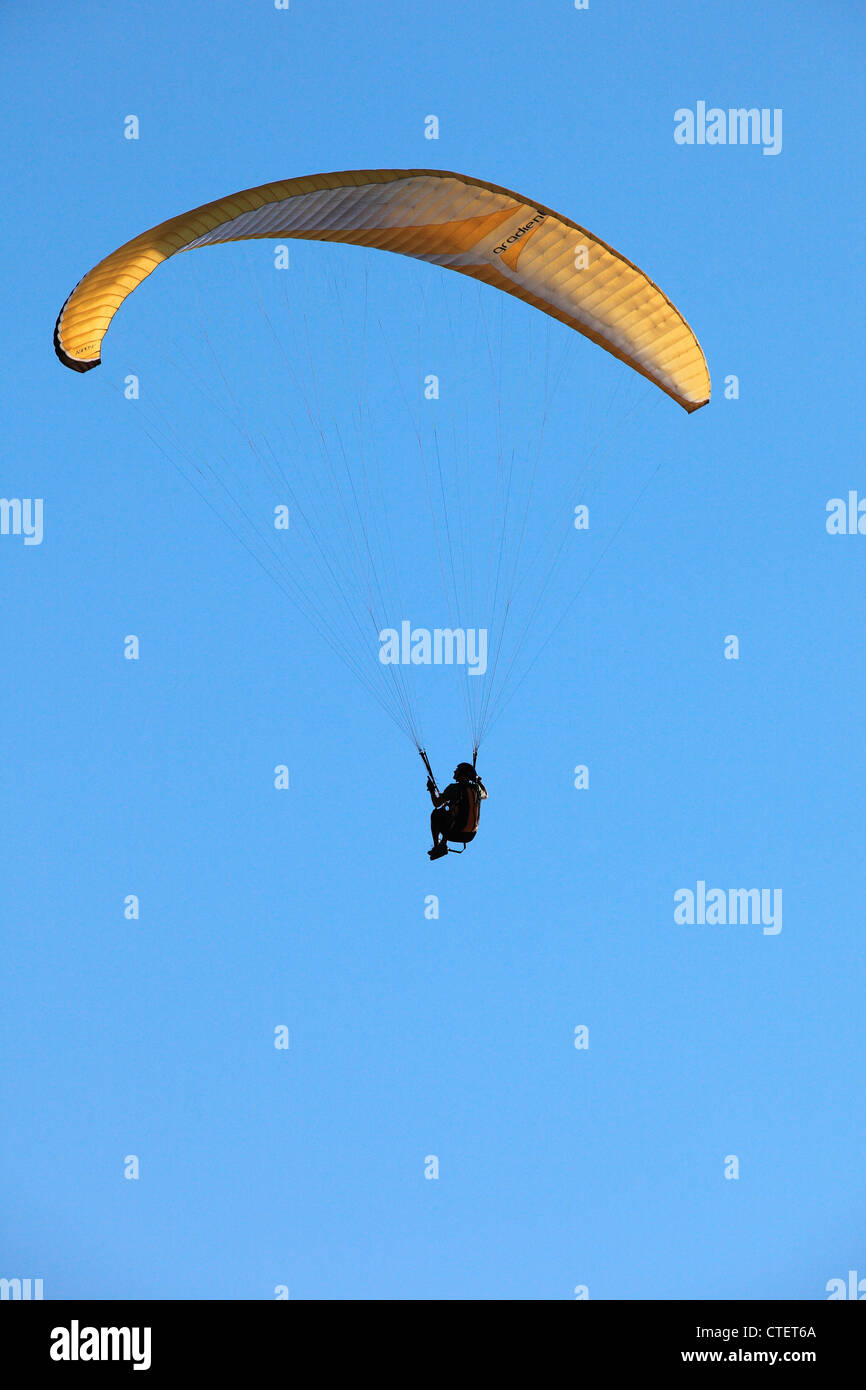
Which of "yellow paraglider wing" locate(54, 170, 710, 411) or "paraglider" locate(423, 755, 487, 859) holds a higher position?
"yellow paraglider wing" locate(54, 170, 710, 411)

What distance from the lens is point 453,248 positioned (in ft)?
50.3

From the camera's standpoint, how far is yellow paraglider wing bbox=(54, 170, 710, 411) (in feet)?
45.0

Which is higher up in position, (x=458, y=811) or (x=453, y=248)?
(x=453, y=248)

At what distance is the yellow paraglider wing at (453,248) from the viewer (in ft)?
45.0

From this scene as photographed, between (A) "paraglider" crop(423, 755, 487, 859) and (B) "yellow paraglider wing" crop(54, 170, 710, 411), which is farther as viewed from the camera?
(A) "paraglider" crop(423, 755, 487, 859)

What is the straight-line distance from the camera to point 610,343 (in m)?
16.0

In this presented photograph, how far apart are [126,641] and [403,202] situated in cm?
897

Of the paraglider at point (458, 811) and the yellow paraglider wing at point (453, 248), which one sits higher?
the yellow paraglider wing at point (453, 248)

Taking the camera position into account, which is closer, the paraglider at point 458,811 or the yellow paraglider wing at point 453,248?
the yellow paraglider wing at point 453,248
